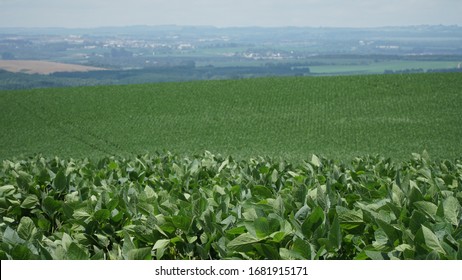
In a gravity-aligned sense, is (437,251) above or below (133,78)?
above

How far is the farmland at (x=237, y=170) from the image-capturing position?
2.50m

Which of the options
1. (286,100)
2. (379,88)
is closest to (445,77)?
(379,88)

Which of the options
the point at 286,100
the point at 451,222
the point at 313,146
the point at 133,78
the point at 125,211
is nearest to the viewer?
the point at 451,222

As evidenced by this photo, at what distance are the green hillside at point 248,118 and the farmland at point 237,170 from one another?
0.13 m

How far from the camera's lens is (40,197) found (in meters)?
3.90

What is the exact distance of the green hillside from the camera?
28.8 metres

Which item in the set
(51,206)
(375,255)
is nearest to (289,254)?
(375,255)

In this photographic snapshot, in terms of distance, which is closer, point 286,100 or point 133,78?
point 286,100

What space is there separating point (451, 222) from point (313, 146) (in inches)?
1024

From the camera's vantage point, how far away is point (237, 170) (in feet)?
17.9

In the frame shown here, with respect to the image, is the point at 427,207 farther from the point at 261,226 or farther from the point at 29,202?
the point at 29,202

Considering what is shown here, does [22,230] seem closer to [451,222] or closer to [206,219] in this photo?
[206,219]

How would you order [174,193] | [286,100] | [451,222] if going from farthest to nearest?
[286,100] → [174,193] → [451,222]

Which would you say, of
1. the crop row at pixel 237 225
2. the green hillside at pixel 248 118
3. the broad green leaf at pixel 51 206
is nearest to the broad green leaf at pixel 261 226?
the crop row at pixel 237 225
